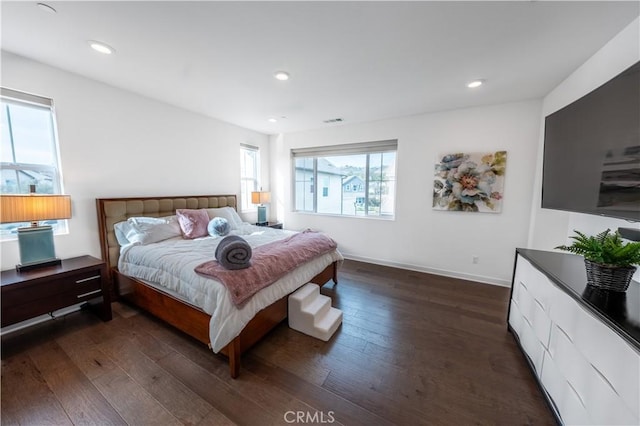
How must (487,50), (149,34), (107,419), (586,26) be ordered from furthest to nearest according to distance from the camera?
(487,50), (149,34), (586,26), (107,419)

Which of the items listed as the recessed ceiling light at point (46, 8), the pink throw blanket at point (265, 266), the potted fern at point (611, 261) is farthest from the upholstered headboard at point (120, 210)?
the potted fern at point (611, 261)

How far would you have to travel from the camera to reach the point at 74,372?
167 cm

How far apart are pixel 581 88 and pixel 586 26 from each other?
2.41ft

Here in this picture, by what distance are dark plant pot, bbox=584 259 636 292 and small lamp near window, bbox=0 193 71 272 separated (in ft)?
12.9

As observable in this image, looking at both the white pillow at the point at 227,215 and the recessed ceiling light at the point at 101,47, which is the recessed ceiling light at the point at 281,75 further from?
the white pillow at the point at 227,215

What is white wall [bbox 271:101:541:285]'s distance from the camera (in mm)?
2999

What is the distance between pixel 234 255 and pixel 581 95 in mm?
3405

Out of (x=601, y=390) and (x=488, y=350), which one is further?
(x=488, y=350)

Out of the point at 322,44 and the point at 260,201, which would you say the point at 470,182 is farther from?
the point at 260,201

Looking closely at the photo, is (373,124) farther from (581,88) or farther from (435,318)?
(435,318)

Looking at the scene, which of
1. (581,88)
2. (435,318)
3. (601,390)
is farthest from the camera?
(435,318)

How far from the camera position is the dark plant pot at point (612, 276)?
123 centimetres

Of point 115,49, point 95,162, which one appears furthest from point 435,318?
point 95,162

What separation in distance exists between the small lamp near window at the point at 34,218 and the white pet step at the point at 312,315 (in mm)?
2205
